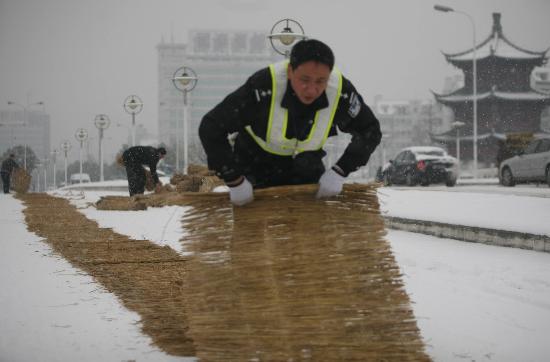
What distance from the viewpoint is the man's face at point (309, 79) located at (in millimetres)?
3043

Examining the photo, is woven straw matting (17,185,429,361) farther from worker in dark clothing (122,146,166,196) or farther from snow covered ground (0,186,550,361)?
worker in dark clothing (122,146,166,196)

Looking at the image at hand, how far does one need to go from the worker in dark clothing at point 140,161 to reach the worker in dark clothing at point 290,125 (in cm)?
965

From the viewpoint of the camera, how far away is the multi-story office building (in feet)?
495

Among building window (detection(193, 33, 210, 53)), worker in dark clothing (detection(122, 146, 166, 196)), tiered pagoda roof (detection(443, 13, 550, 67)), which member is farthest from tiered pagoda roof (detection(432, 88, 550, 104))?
building window (detection(193, 33, 210, 53))

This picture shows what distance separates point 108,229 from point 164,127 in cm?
17113

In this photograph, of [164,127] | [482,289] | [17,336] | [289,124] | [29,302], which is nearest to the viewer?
[289,124]

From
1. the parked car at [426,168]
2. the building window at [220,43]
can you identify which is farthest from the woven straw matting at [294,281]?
the building window at [220,43]

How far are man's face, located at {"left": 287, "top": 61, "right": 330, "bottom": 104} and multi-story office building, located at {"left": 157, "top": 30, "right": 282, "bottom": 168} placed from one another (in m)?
136

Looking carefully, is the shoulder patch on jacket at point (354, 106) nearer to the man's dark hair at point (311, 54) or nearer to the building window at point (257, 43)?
the man's dark hair at point (311, 54)

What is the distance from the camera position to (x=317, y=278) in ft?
10.0

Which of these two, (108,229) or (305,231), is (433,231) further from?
(305,231)

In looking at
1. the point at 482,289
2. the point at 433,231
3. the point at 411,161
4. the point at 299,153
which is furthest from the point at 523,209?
the point at 411,161

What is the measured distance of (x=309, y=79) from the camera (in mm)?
3057

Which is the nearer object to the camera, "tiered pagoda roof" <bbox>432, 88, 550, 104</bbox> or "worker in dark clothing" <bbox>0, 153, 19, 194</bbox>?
"worker in dark clothing" <bbox>0, 153, 19, 194</bbox>
